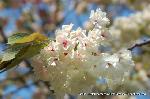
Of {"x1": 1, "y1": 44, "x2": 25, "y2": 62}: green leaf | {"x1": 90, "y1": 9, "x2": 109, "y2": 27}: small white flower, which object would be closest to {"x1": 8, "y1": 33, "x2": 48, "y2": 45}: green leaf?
{"x1": 1, "y1": 44, "x2": 25, "y2": 62}: green leaf

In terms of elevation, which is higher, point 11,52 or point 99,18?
point 99,18

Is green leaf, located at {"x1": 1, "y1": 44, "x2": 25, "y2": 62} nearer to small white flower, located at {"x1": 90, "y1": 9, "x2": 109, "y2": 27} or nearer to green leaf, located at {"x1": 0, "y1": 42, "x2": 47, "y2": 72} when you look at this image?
green leaf, located at {"x1": 0, "y1": 42, "x2": 47, "y2": 72}

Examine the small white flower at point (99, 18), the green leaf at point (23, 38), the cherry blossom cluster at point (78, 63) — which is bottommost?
the cherry blossom cluster at point (78, 63)

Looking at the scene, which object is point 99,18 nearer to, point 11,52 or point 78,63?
point 78,63

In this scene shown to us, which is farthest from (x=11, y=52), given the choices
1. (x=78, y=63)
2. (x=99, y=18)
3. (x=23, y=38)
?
(x=99, y=18)

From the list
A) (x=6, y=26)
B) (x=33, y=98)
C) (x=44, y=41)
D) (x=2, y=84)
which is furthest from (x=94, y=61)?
(x=6, y=26)

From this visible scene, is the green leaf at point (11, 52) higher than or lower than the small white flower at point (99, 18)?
lower

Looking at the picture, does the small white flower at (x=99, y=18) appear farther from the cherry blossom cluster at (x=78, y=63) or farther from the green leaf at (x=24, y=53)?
the green leaf at (x=24, y=53)

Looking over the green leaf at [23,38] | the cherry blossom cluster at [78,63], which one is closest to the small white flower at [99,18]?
the cherry blossom cluster at [78,63]
